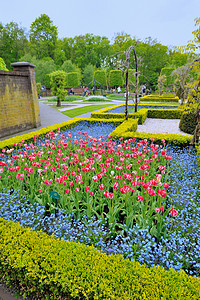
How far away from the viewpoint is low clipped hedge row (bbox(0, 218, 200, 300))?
1.87 m

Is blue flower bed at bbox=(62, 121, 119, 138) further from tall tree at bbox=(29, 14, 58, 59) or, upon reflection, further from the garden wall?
tall tree at bbox=(29, 14, 58, 59)

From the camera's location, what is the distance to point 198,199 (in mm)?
3746

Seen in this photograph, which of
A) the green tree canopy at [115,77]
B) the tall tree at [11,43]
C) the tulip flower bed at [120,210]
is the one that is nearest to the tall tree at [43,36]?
the tall tree at [11,43]

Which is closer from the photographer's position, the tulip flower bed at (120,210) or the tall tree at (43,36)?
the tulip flower bed at (120,210)

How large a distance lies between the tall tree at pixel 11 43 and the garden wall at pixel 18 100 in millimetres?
47927

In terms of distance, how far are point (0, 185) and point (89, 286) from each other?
2.93 m

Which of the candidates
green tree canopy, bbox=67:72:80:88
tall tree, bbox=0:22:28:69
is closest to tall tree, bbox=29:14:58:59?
tall tree, bbox=0:22:28:69

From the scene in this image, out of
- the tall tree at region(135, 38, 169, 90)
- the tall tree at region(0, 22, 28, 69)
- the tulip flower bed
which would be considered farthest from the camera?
the tall tree at region(0, 22, 28, 69)

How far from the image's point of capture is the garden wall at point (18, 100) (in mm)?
A: 9430

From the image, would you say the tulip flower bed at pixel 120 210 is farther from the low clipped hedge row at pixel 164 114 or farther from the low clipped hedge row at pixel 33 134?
the low clipped hedge row at pixel 164 114

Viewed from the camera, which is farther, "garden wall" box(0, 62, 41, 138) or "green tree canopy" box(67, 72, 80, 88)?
"green tree canopy" box(67, 72, 80, 88)

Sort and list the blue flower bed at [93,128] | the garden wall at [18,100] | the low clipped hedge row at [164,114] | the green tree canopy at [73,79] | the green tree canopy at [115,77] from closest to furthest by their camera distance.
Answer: the blue flower bed at [93,128] < the garden wall at [18,100] < the low clipped hedge row at [164,114] < the green tree canopy at [115,77] < the green tree canopy at [73,79]

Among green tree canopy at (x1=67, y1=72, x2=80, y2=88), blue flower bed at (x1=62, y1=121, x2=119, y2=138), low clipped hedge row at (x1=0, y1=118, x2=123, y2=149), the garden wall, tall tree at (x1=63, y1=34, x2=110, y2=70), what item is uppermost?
tall tree at (x1=63, y1=34, x2=110, y2=70)

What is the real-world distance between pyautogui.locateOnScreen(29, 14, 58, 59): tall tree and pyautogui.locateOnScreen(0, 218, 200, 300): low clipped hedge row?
211ft
